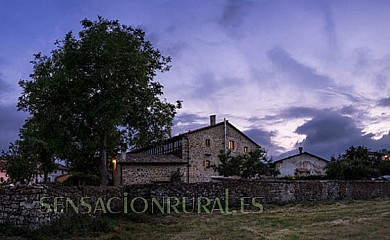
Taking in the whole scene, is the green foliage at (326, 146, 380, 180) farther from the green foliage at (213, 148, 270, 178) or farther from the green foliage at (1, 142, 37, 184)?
the green foliage at (1, 142, 37, 184)

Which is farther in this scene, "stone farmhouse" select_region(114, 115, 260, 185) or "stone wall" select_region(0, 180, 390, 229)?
"stone farmhouse" select_region(114, 115, 260, 185)

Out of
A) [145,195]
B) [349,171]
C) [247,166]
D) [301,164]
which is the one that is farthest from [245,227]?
[301,164]

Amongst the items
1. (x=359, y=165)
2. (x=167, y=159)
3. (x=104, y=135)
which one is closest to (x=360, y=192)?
(x=359, y=165)

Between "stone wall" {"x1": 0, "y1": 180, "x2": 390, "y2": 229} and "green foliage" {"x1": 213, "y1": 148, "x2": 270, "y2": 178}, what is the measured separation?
9.21m

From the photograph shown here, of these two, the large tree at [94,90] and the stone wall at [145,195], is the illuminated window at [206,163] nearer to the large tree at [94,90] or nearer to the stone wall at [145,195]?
the stone wall at [145,195]

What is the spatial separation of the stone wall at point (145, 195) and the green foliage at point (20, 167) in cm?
2209

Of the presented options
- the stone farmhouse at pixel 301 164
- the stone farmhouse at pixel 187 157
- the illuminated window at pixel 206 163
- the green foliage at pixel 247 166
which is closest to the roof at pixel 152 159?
the stone farmhouse at pixel 187 157

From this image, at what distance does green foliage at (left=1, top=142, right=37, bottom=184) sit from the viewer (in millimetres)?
41406

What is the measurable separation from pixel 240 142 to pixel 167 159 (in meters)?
11.9

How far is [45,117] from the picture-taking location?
989 inches

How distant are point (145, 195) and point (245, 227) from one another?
26.3 feet

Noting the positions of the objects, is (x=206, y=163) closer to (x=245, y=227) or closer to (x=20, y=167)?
(x=20, y=167)

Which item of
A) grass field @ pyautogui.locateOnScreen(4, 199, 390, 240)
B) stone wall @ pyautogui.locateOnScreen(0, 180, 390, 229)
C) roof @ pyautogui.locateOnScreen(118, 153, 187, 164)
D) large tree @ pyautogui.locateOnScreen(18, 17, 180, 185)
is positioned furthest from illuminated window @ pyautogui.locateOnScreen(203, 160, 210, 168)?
grass field @ pyautogui.locateOnScreen(4, 199, 390, 240)

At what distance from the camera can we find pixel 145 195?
23469 millimetres
